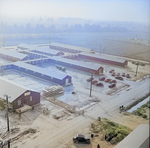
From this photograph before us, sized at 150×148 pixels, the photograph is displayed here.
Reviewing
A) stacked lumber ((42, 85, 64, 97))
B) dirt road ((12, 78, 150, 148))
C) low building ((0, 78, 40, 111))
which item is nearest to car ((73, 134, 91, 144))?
dirt road ((12, 78, 150, 148))

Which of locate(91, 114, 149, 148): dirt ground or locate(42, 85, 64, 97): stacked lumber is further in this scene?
locate(42, 85, 64, 97): stacked lumber

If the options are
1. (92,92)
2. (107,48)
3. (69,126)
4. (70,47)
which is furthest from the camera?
(70,47)

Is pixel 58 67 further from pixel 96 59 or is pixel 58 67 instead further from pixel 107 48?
pixel 107 48

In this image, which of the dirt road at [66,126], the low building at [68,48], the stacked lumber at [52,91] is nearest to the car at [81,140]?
the dirt road at [66,126]

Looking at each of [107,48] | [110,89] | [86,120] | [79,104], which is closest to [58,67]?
[110,89]

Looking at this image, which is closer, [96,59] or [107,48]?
[96,59]

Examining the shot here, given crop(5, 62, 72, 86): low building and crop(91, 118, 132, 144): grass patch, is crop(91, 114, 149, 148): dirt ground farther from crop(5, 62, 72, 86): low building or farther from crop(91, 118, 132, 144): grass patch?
crop(5, 62, 72, 86): low building

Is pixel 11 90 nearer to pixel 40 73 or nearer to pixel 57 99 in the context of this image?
pixel 57 99
